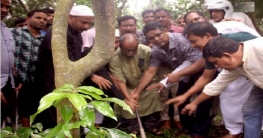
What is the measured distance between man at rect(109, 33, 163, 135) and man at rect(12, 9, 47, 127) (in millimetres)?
961

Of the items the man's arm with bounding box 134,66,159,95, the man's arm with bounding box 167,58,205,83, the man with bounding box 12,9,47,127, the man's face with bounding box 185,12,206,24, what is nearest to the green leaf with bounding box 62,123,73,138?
the man's arm with bounding box 167,58,205,83

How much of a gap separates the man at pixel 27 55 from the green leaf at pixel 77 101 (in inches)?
105

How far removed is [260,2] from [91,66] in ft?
11.7

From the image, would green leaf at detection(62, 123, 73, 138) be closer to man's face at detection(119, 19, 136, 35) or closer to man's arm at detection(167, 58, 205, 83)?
man's arm at detection(167, 58, 205, 83)

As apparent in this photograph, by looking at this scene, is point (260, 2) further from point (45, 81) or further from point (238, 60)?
point (45, 81)

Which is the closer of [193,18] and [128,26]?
[193,18]

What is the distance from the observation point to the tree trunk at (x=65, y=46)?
1.71 meters

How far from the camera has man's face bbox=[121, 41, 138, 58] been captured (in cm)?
392

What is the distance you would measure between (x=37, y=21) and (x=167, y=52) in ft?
5.34

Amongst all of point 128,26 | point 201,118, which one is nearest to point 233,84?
point 201,118

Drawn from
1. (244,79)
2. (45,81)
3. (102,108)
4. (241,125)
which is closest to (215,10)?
(244,79)

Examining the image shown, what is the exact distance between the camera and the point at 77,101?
4.20ft

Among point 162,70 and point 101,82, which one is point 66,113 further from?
point 162,70

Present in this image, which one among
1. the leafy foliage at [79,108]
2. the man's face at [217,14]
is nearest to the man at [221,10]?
the man's face at [217,14]
